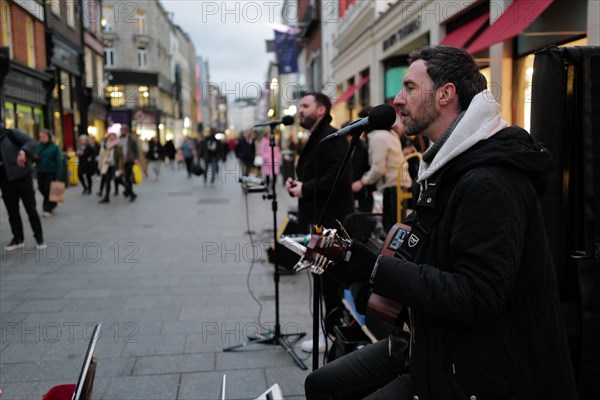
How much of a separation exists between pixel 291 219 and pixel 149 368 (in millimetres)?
3159

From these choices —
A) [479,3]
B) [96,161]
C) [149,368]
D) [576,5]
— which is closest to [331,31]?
[96,161]

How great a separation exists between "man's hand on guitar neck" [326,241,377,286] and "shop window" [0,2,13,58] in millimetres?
18716

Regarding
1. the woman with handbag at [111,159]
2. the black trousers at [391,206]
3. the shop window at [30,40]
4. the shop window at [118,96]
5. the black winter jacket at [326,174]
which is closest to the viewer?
the black winter jacket at [326,174]

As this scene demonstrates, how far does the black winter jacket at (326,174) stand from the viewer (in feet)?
14.5

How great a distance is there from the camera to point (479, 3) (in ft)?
31.9

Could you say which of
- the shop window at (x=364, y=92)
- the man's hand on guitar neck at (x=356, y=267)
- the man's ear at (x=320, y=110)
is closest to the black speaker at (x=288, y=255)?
the man's ear at (x=320, y=110)

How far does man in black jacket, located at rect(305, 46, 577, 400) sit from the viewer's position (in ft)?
5.43

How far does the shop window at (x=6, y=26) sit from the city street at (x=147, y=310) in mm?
9941

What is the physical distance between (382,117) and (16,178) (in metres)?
7.18

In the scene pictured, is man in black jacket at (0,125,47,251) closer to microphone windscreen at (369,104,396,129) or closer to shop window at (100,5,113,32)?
microphone windscreen at (369,104,396,129)

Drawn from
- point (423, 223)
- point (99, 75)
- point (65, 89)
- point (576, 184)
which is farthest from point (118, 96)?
point (423, 223)

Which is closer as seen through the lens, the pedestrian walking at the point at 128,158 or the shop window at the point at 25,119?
the pedestrian walking at the point at 128,158

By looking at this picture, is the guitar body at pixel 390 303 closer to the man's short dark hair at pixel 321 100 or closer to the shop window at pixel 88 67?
the man's short dark hair at pixel 321 100

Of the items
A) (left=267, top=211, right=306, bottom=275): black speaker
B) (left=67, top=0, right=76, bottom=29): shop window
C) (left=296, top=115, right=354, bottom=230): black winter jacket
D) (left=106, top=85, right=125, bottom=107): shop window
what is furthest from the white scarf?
(left=106, top=85, right=125, bottom=107): shop window
